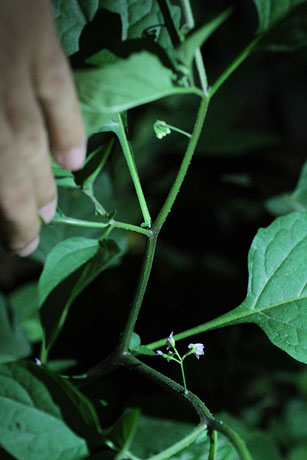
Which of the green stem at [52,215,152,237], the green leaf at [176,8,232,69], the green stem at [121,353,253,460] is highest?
the green leaf at [176,8,232,69]

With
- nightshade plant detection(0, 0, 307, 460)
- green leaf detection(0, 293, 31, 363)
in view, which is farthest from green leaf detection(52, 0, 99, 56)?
green leaf detection(0, 293, 31, 363)

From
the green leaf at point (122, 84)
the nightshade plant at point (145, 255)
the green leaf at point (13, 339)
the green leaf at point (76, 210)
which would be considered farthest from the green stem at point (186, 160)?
the green leaf at point (13, 339)

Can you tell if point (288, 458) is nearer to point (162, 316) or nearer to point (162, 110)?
point (162, 316)

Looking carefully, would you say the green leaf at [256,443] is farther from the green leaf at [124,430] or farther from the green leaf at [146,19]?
the green leaf at [146,19]

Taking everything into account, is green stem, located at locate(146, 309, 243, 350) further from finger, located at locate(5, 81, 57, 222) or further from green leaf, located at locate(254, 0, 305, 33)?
green leaf, located at locate(254, 0, 305, 33)

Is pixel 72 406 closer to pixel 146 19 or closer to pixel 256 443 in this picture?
pixel 146 19

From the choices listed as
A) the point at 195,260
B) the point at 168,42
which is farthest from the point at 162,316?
the point at 168,42
